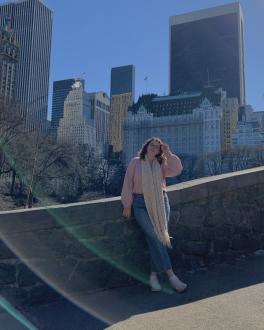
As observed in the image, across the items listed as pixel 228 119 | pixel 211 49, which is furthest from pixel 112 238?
pixel 211 49

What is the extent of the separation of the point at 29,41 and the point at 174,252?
62.5 meters

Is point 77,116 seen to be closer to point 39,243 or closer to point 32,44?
point 32,44

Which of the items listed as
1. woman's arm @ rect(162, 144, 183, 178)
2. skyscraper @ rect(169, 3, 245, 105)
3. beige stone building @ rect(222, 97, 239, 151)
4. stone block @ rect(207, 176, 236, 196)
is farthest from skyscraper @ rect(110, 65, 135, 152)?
woman's arm @ rect(162, 144, 183, 178)

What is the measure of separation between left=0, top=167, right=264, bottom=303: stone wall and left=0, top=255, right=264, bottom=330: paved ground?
0.74ft

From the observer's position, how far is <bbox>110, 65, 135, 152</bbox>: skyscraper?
13600 cm

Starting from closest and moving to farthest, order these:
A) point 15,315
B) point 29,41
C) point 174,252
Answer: point 15,315
point 174,252
point 29,41

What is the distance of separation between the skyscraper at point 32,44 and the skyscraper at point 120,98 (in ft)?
201

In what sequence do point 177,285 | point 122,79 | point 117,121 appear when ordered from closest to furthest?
1. point 177,285
2. point 117,121
3. point 122,79

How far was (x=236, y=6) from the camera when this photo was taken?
149m

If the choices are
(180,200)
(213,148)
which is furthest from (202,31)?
(180,200)

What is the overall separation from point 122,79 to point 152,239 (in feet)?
555

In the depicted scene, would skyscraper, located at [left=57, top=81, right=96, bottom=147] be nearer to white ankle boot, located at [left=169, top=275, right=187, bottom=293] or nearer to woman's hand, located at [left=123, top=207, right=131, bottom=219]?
woman's hand, located at [left=123, top=207, right=131, bottom=219]

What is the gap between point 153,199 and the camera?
4.40 meters

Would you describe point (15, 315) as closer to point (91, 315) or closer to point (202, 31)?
point (91, 315)
